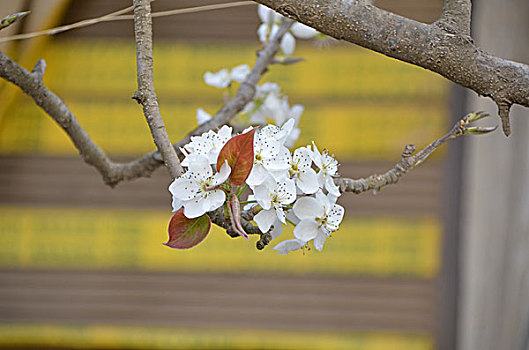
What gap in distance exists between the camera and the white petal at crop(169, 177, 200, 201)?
1.14 feet

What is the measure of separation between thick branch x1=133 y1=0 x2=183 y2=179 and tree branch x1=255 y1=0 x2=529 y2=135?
9 centimetres

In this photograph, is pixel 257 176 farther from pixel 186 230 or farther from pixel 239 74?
pixel 239 74

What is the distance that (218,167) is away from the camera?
0.35 metres

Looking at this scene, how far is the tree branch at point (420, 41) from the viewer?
0.36 m

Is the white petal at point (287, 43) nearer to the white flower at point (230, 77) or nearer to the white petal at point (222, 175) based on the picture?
the white flower at point (230, 77)

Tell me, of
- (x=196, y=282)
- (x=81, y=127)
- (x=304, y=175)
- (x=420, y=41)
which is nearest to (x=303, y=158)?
(x=304, y=175)

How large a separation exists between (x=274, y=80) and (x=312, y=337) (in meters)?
0.79

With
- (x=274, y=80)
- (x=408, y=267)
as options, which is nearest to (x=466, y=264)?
(x=408, y=267)

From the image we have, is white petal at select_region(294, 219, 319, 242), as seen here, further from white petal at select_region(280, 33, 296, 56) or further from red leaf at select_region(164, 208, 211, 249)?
white petal at select_region(280, 33, 296, 56)

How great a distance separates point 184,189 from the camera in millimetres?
347

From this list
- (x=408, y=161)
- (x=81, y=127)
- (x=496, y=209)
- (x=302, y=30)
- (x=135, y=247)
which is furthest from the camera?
(x=135, y=247)

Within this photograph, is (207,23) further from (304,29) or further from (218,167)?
(218,167)

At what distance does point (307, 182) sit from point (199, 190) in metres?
0.08

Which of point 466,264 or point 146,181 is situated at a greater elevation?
point 146,181
